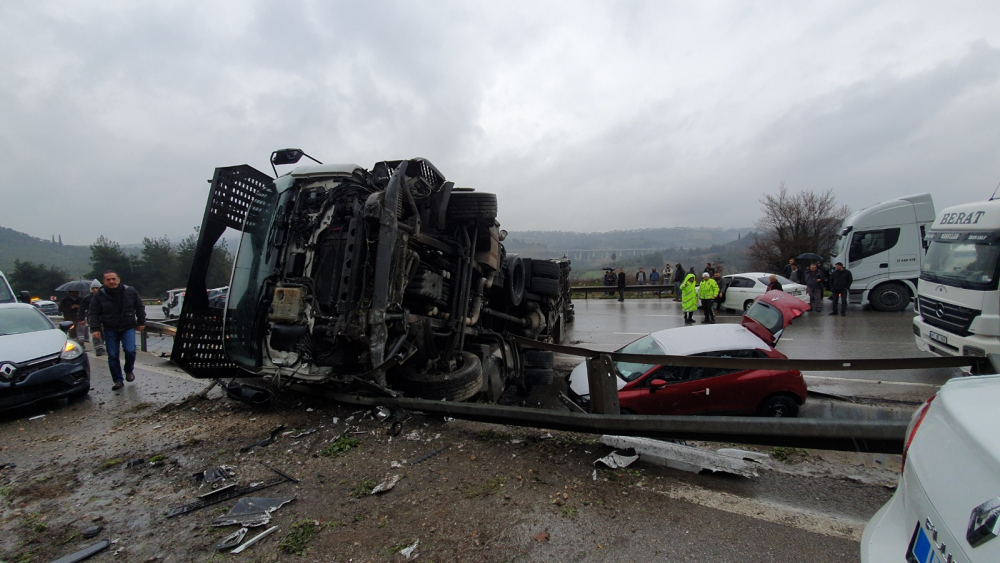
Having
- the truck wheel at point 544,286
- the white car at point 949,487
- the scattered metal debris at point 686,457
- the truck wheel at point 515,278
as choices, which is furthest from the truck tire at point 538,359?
the white car at point 949,487

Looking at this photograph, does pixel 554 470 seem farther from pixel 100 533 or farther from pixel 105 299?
pixel 105 299

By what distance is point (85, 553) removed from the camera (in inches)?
83.3

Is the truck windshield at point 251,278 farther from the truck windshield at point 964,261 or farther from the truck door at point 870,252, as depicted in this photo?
the truck door at point 870,252

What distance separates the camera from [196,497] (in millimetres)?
2613

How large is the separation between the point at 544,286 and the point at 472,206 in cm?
251

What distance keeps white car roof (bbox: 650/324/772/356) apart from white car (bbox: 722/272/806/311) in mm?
8432

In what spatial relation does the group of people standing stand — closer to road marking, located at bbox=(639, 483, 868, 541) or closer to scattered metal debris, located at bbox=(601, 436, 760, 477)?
scattered metal debris, located at bbox=(601, 436, 760, 477)

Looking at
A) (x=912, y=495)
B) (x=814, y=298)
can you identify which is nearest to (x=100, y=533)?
(x=912, y=495)

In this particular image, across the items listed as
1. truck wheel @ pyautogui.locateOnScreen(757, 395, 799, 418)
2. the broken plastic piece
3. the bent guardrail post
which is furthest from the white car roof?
the broken plastic piece

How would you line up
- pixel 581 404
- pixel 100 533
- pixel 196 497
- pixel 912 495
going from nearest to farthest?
pixel 912 495 → pixel 100 533 → pixel 196 497 → pixel 581 404

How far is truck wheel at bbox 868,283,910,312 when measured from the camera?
11758 mm

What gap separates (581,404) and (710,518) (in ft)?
8.82

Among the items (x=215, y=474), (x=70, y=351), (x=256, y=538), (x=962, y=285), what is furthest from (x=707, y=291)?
(x=70, y=351)

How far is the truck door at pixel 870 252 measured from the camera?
11836mm
